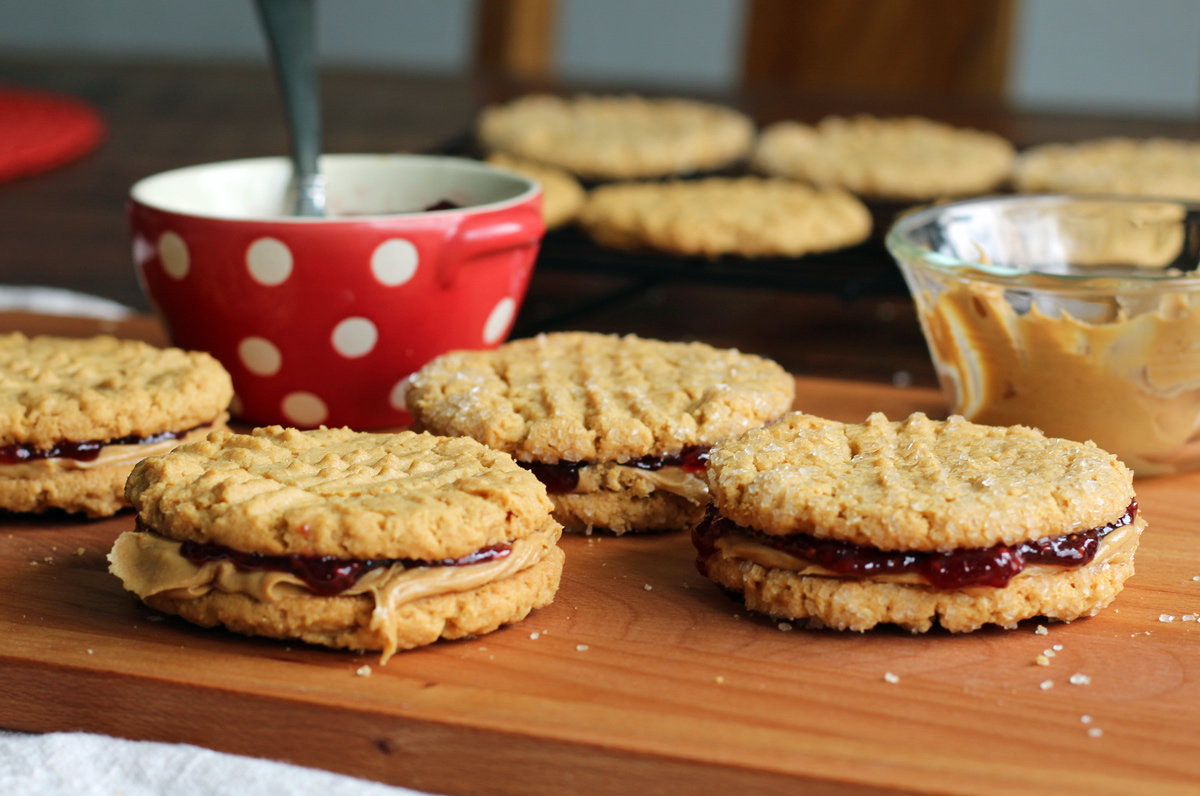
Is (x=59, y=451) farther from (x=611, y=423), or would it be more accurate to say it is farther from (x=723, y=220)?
(x=723, y=220)

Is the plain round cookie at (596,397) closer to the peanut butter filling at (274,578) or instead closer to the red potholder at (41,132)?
the peanut butter filling at (274,578)

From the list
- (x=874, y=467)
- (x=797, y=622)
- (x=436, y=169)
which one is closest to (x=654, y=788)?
(x=797, y=622)

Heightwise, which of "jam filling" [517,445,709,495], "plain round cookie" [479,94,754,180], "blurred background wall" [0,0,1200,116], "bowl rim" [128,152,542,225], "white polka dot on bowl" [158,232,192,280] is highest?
"bowl rim" [128,152,542,225]

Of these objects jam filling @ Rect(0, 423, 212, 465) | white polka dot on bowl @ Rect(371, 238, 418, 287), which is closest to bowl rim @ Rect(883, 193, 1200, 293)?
white polka dot on bowl @ Rect(371, 238, 418, 287)

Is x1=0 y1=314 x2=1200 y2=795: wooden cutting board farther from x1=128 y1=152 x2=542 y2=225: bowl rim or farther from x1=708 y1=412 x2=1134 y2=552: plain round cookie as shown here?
x1=128 y1=152 x2=542 y2=225: bowl rim

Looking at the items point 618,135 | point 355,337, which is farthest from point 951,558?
point 618,135

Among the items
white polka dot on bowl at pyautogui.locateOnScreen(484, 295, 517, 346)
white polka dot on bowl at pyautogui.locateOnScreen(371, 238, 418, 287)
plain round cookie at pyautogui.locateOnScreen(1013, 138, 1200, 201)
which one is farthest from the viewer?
plain round cookie at pyautogui.locateOnScreen(1013, 138, 1200, 201)

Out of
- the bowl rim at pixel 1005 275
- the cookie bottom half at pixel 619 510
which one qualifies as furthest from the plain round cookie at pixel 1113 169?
the cookie bottom half at pixel 619 510
